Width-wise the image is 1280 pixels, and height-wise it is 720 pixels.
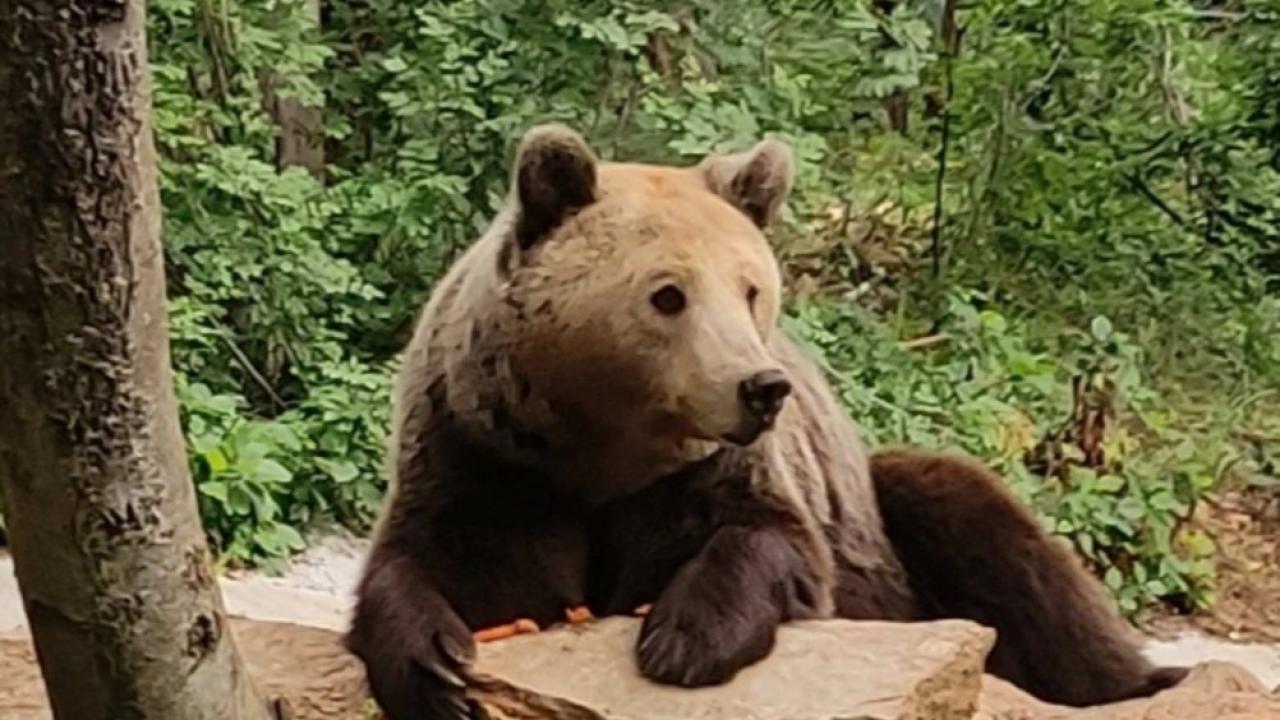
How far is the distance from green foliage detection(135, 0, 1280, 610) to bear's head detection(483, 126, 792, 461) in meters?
3.25

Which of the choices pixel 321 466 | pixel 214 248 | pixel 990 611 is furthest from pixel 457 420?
pixel 214 248

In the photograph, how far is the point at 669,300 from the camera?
3.30m

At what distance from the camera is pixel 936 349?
8211 mm

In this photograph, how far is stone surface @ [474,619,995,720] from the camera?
3166 mm

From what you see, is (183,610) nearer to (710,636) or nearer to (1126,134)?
(710,636)

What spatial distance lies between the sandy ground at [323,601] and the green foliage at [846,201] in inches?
5.1

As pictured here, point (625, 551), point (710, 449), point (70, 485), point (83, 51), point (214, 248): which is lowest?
point (214, 248)

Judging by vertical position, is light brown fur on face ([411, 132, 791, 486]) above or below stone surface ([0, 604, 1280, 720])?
above

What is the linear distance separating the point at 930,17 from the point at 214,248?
3281 millimetres

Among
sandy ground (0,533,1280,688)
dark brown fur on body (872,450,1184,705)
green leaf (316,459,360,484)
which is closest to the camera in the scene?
dark brown fur on body (872,450,1184,705)

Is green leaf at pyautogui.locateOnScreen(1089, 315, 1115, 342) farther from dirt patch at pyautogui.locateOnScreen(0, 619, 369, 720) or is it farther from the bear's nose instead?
the bear's nose

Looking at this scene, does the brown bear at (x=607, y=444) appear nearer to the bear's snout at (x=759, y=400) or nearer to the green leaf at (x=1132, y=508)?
the bear's snout at (x=759, y=400)

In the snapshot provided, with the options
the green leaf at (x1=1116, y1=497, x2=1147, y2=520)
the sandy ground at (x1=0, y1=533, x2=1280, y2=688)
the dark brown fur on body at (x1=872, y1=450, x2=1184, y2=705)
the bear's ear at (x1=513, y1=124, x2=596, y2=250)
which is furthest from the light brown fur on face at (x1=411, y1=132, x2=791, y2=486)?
the green leaf at (x1=1116, y1=497, x2=1147, y2=520)

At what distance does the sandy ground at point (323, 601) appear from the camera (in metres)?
5.92
